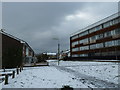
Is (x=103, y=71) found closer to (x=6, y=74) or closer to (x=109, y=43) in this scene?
(x=6, y=74)

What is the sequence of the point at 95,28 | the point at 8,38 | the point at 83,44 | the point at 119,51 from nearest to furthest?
the point at 8,38 < the point at 119,51 < the point at 95,28 < the point at 83,44

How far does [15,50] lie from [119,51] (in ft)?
98.9

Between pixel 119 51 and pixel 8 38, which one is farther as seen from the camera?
pixel 119 51

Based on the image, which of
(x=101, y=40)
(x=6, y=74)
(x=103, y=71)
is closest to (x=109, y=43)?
(x=101, y=40)

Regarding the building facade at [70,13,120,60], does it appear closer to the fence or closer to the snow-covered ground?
the snow-covered ground

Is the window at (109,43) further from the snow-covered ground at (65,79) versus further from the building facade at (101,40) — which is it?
Answer: the snow-covered ground at (65,79)

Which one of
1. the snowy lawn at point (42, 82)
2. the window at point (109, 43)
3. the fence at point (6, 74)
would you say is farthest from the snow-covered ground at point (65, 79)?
the window at point (109, 43)

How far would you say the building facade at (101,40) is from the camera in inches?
1859

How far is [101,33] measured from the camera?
55.7m

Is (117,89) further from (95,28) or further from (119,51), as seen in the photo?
(95,28)

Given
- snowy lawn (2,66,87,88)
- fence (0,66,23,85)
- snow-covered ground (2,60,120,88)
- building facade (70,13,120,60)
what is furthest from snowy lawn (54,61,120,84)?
building facade (70,13,120,60)

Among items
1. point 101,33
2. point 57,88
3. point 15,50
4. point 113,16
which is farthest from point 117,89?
point 101,33

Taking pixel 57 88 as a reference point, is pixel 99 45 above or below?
above

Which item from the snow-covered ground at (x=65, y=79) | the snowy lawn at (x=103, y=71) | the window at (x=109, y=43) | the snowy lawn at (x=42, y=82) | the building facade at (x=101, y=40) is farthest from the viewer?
the window at (x=109, y=43)
